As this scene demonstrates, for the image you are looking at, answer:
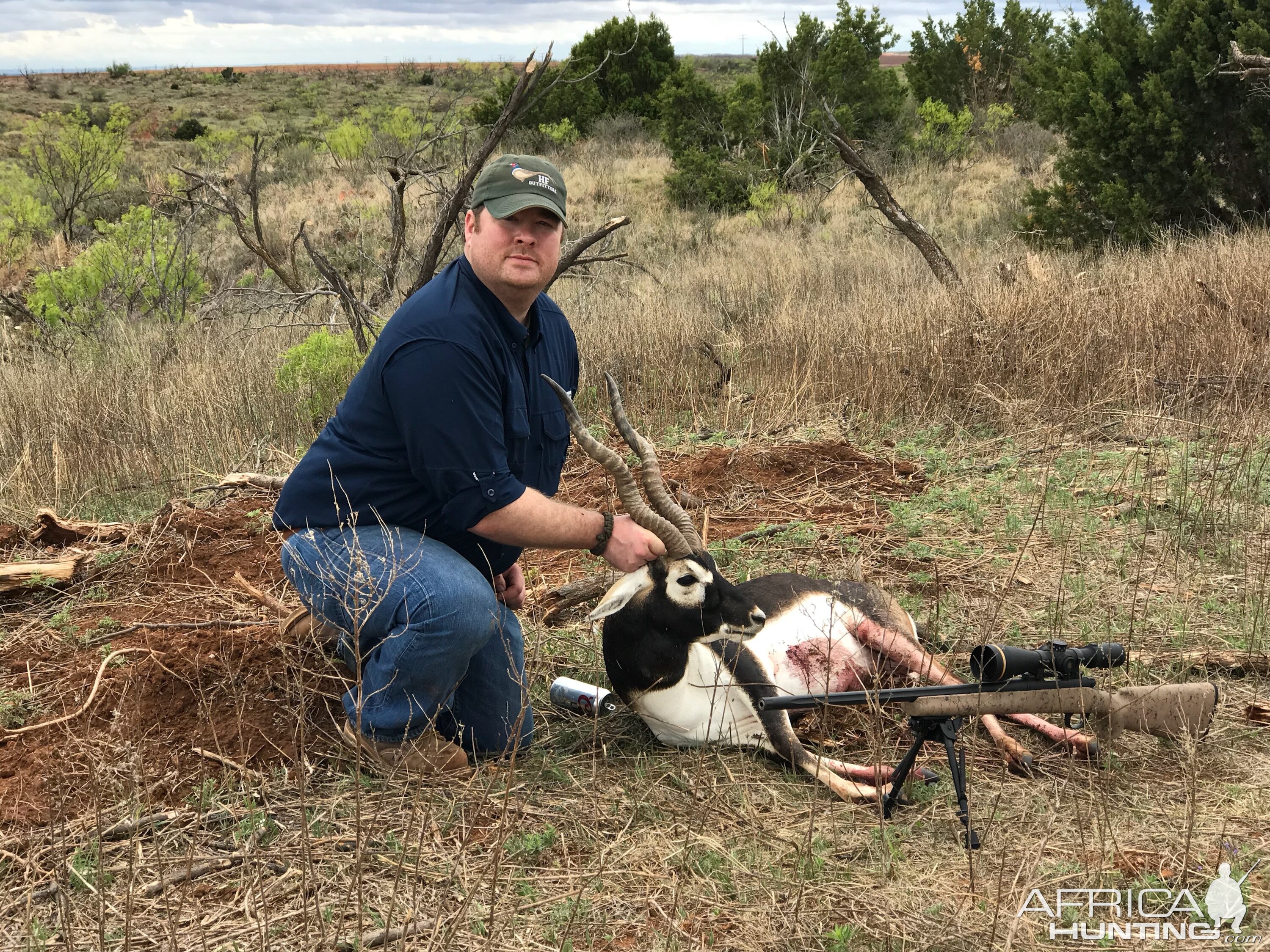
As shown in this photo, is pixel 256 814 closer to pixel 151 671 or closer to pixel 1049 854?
pixel 151 671

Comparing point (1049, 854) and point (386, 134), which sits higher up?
point (386, 134)

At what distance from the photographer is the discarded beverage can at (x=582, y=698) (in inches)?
164

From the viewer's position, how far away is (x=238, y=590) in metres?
5.30

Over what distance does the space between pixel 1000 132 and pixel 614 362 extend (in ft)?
64.5

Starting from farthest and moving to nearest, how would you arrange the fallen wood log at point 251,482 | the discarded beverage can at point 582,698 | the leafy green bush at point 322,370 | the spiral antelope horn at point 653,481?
the leafy green bush at point 322,370
the fallen wood log at point 251,482
the discarded beverage can at point 582,698
the spiral antelope horn at point 653,481

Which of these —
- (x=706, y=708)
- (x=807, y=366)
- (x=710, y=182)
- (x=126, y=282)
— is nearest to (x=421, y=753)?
(x=706, y=708)

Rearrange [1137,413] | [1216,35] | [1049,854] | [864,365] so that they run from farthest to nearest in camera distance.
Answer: [1216,35] < [864,365] < [1137,413] < [1049,854]

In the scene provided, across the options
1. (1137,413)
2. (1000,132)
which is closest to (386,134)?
(1000,132)

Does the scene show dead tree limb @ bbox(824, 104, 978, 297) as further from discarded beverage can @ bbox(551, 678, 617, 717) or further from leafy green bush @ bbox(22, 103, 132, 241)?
leafy green bush @ bbox(22, 103, 132, 241)

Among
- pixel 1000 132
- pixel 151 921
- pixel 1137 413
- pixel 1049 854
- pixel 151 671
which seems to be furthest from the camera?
pixel 1000 132

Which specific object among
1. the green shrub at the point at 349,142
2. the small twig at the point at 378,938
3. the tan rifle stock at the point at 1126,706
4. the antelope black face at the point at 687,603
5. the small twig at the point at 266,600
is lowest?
the small twig at the point at 378,938

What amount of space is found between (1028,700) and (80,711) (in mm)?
3408

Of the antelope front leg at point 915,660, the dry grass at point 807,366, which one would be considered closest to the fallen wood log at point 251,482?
the dry grass at point 807,366

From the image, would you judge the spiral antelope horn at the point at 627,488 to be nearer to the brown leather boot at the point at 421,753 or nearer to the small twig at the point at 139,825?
the brown leather boot at the point at 421,753
